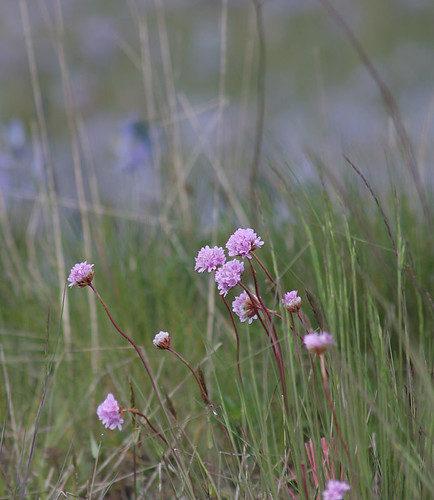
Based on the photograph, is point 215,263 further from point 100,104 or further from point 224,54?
point 100,104

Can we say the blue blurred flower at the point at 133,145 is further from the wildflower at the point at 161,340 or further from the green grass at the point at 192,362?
the wildflower at the point at 161,340

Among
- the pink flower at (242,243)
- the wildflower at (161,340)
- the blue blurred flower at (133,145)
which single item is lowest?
the wildflower at (161,340)

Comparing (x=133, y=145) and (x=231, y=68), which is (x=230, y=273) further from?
(x=231, y=68)

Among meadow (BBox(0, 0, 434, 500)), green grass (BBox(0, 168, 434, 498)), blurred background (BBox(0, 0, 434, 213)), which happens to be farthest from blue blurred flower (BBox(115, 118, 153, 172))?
blurred background (BBox(0, 0, 434, 213))

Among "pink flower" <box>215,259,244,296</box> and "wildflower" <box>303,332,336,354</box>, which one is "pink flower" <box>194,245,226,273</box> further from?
"wildflower" <box>303,332,336,354</box>

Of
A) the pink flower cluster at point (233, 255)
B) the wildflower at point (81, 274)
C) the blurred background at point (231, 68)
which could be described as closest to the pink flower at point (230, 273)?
the pink flower cluster at point (233, 255)

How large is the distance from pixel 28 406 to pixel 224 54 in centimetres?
78

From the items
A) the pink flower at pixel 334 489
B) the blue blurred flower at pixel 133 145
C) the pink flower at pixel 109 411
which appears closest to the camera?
the pink flower at pixel 334 489

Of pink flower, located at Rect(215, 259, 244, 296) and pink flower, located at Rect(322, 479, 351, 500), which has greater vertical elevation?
pink flower, located at Rect(215, 259, 244, 296)

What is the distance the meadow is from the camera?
0.73 m

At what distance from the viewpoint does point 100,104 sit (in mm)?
6945

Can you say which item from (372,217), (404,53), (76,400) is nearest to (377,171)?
(372,217)

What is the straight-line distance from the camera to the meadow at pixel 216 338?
2.41 ft

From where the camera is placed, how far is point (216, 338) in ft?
3.71
